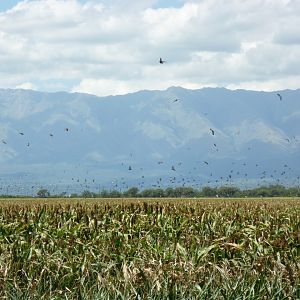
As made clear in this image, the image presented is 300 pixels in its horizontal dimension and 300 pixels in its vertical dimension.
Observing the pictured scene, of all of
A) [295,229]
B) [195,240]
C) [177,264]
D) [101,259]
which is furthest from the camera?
[295,229]

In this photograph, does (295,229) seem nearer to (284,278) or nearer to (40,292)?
(284,278)

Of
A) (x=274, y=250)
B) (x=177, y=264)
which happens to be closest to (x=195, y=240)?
(x=274, y=250)

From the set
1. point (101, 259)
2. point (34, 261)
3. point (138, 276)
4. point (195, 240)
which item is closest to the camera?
point (138, 276)

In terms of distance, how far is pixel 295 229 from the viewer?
22297 millimetres

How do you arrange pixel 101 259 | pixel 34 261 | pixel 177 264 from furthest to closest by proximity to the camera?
pixel 101 259, pixel 34 261, pixel 177 264

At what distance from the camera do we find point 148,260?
16.7 metres

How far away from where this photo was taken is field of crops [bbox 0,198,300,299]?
13.8 m

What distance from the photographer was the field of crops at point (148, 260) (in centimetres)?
1380

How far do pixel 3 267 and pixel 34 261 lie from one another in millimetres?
1042

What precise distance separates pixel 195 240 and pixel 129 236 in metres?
3.16

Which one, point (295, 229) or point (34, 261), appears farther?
point (295, 229)

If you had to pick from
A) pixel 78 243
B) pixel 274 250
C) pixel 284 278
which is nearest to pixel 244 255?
pixel 274 250

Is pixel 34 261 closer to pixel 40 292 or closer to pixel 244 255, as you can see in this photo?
pixel 40 292

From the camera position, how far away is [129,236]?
2272cm
